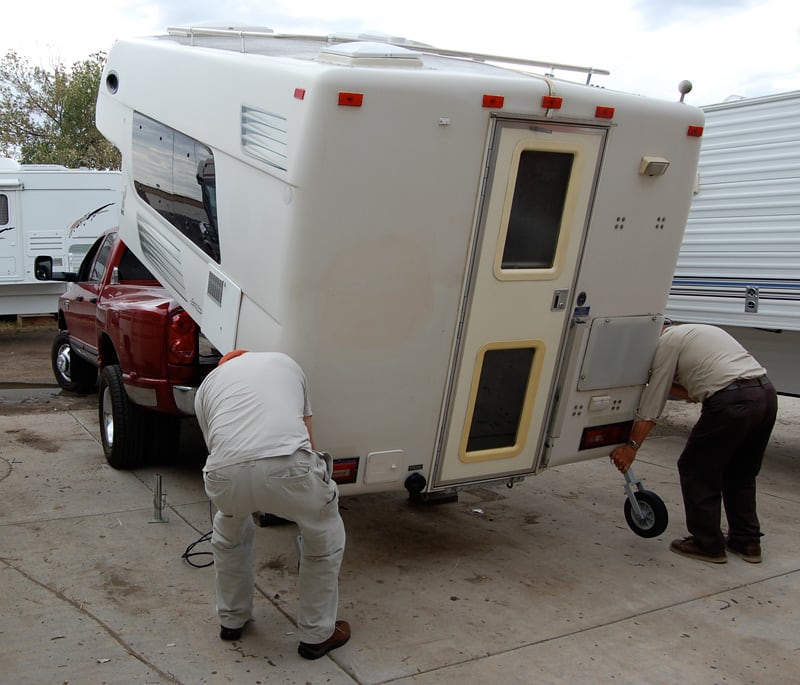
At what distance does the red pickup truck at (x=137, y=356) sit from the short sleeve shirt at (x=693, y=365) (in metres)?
3.07

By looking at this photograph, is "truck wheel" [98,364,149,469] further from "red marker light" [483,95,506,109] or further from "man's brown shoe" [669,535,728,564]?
"man's brown shoe" [669,535,728,564]

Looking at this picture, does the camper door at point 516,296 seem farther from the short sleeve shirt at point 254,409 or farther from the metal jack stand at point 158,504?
the metal jack stand at point 158,504

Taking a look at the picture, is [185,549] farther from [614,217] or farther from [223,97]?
[614,217]

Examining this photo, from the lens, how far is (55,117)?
82.2 ft

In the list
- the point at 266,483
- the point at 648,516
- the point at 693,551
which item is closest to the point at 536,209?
the point at 266,483

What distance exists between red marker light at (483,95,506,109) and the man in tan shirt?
201cm

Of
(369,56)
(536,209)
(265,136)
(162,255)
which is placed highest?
(369,56)

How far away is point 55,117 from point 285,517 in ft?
78.1

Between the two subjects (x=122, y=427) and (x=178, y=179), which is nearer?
(x=178, y=179)

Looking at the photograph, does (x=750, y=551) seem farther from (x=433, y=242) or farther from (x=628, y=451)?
(x=433, y=242)

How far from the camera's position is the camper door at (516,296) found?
490 centimetres

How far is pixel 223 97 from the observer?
17.6ft

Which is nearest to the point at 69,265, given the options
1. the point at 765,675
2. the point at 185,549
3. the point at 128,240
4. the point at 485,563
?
the point at 128,240

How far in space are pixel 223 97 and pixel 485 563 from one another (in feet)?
10.7
